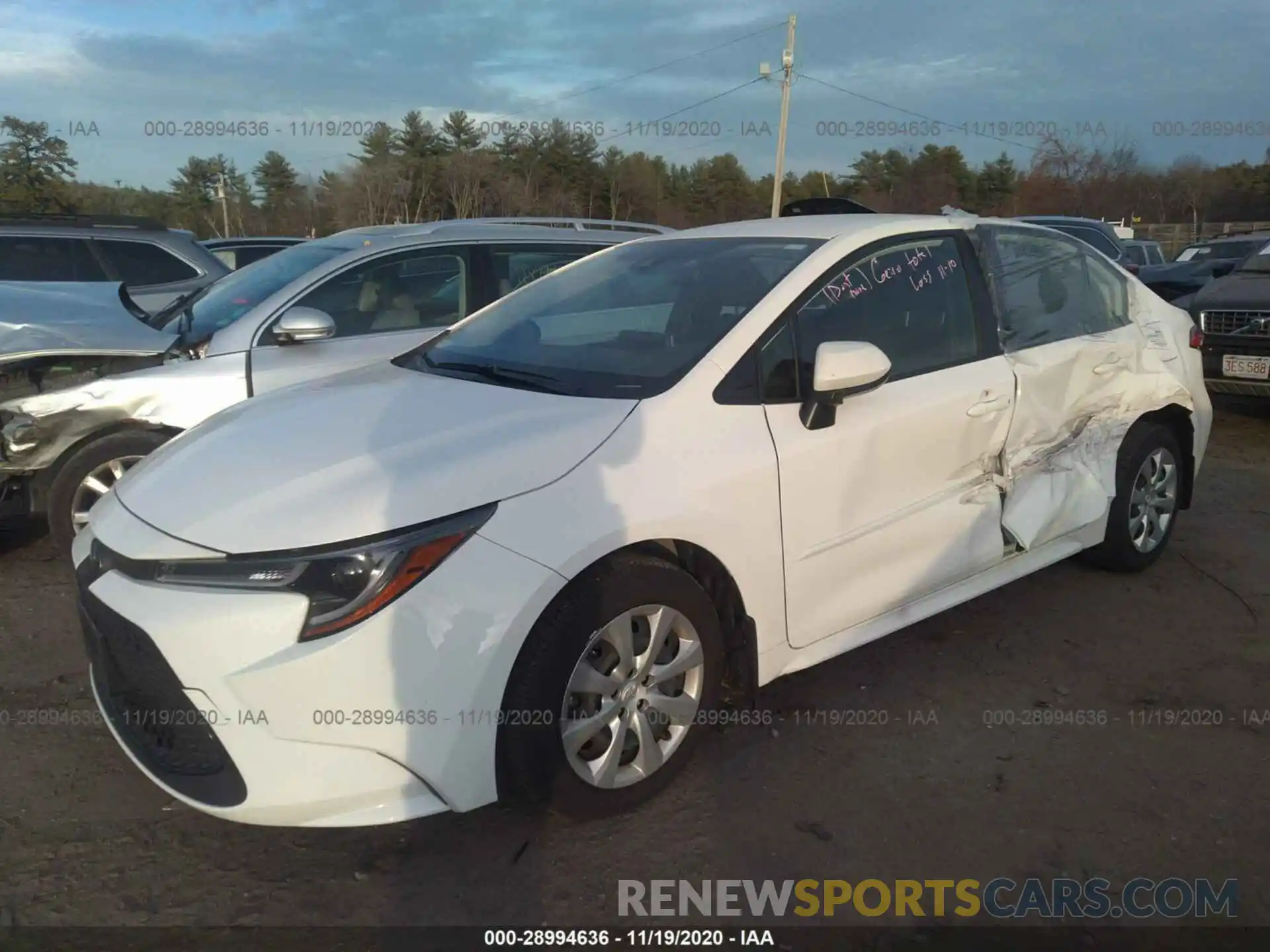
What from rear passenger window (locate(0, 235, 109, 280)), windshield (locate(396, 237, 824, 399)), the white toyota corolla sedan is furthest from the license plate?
rear passenger window (locate(0, 235, 109, 280))

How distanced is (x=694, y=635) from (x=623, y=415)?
0.68 meters

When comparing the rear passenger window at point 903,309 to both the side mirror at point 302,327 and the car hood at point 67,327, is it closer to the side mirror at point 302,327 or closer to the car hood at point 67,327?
the side mirror at point 302,327

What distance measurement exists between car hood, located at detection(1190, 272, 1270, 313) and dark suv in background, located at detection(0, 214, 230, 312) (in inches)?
333

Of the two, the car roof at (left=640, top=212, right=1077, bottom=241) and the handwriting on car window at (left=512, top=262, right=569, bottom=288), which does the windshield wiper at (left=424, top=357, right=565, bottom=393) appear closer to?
the car roof at (left=640, top=212, right=1077, bottom=241)

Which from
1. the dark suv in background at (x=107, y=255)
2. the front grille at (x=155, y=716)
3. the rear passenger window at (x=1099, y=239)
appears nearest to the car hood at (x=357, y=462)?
the front grille at (x=155, y=716)

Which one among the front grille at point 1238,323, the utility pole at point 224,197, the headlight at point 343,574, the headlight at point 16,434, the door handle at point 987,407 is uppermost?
the utility pole at point 224,197

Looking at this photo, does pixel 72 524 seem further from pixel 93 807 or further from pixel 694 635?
pixel 694 635

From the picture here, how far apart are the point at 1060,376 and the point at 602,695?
2.48 metres

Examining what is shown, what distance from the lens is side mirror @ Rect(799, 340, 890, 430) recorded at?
292 centimetres

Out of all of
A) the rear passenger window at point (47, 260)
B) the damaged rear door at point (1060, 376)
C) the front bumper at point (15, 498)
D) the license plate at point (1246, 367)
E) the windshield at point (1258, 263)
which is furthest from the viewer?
the windshield at point (1258, 263)

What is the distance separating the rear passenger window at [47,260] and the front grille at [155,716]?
6.35 metres

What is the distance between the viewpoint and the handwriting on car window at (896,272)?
335 cm

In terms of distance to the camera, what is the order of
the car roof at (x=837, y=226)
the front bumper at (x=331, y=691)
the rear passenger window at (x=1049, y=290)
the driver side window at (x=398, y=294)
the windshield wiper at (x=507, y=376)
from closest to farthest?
the front bumper at (x=331, y=691)
the windshield wiper at (x=507, y=376)
the car roof at (x=837, y=226)
the rear passenger window at (x=1049, y=290)
the driver side window at (x=398, y=294)

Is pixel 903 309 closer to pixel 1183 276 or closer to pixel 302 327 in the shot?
pixel 302 327
